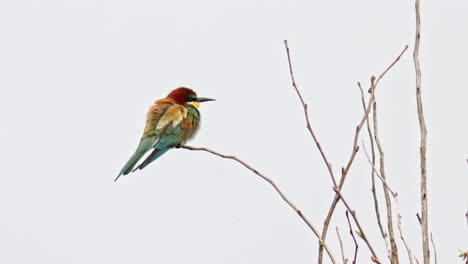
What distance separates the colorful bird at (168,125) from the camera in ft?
12.6

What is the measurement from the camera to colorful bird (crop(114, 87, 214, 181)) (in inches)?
151

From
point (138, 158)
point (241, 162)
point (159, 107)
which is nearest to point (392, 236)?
point (241, 162)

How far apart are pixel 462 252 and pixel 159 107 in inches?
109

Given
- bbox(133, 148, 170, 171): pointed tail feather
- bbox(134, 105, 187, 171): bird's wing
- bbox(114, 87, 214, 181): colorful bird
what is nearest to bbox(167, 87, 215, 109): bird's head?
bbox(114, 87, 214, 181): colorful bird

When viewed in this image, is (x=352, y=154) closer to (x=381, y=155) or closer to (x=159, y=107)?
(x=381, y=155)

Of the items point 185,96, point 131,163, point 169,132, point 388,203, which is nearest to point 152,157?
point 131,163

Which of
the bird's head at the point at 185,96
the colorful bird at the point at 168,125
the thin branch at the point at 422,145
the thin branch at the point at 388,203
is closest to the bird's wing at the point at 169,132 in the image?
the colorful bird at the point at 168,125

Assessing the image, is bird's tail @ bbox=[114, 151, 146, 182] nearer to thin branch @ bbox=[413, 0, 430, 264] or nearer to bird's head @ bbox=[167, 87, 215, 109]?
bird's head @ bbox=[167, 87, 215, 109]

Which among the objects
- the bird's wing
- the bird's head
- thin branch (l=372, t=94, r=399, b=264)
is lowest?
thin branch (l=372, t=94, r=399, b=264)

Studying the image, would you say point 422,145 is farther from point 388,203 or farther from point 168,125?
point 168,125

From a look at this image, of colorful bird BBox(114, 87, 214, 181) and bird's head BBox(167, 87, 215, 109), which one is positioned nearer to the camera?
colorful bird BBox(114, 87, 214, 181)

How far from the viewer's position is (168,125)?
410cm

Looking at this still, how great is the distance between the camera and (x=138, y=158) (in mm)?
3775

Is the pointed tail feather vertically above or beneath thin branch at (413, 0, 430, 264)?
above
